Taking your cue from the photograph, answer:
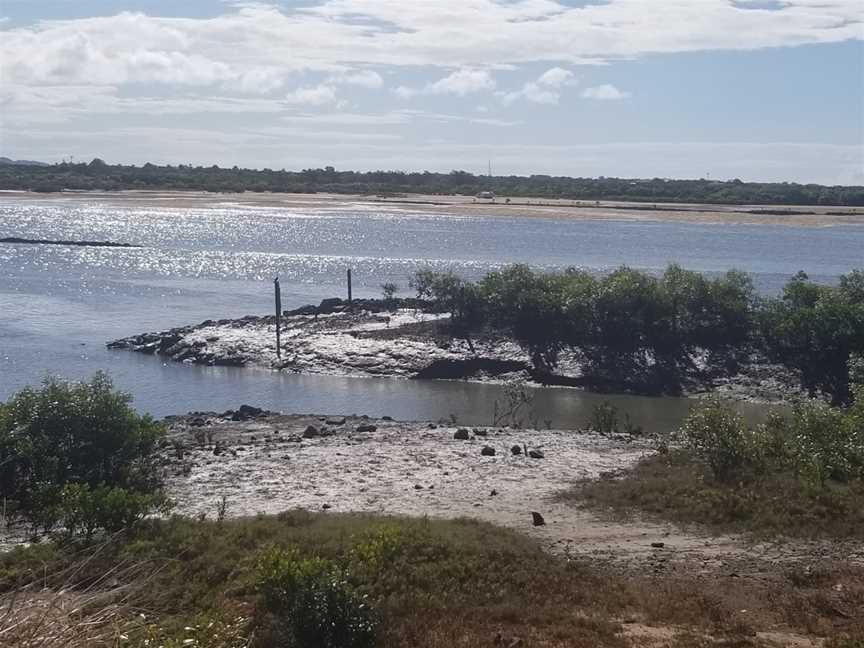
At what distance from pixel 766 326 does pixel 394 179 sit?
148m

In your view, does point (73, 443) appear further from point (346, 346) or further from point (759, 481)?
point (346, 346)

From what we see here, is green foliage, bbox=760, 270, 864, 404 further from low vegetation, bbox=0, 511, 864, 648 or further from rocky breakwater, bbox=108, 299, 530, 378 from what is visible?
low vegetation, bbox=0, 511, 864, 648

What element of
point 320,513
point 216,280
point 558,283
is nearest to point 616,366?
point 558,283

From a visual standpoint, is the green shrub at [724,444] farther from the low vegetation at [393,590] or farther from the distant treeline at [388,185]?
the distant treeline at [388,185]

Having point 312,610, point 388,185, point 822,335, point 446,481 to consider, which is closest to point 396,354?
point 822,335

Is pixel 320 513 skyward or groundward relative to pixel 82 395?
groundward

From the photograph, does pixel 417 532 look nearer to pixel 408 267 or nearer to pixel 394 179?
pixel 408 267

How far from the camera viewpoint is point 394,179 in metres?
182

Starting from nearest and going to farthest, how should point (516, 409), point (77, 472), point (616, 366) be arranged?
point (77, 472) < point (516, 409) < point (616, 366)

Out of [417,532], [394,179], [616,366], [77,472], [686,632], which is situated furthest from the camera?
[394,179]

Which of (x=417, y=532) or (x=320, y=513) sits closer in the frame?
(x=417, y=532)

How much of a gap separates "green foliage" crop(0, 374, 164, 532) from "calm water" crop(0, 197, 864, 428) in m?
11.8

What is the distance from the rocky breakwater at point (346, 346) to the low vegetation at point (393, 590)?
21383 millimetres

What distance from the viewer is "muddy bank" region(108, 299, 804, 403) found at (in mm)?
35594
